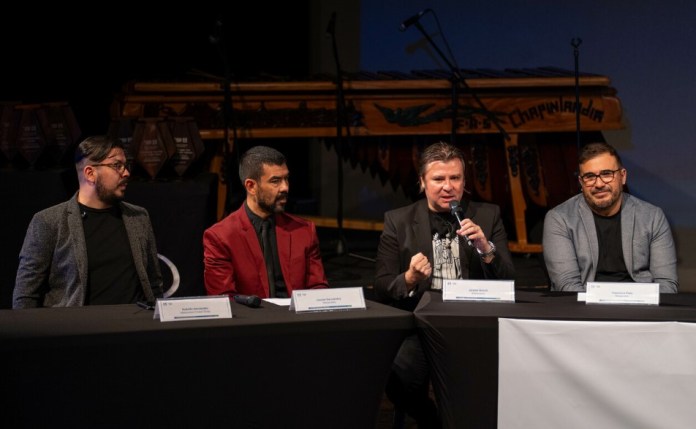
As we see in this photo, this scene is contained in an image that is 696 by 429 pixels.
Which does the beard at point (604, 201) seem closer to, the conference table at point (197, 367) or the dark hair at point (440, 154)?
the dark hair at point (440, 154)

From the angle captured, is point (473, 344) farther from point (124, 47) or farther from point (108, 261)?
point (124, 47)

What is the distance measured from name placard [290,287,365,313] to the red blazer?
850 millimetres

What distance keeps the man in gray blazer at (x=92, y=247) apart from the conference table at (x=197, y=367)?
2.32 feet

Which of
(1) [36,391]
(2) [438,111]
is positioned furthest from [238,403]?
(2) [438,111]

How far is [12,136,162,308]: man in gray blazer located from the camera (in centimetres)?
372

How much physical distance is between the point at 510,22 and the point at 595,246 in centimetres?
395

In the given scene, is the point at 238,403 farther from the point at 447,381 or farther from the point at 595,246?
the point at 595,246

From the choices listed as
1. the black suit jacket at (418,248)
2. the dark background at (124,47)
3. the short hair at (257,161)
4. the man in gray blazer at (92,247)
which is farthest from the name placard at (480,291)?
the dark background at (124,47)

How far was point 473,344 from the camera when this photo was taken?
9.63ft

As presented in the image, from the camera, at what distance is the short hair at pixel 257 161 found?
392cm

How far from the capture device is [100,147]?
3891 millimetres

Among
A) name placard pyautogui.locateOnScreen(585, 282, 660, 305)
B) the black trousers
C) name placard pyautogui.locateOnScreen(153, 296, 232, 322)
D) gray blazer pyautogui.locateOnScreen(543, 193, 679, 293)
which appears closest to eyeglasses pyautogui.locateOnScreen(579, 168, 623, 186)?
gray blazer pyautogui.locateOnScreen(543, 193, 679, 293)

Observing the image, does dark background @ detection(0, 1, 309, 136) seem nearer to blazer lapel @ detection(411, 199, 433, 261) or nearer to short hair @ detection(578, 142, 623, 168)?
blazer lapel @ detection(411, 199, 433, 261)

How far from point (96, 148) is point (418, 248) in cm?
134
